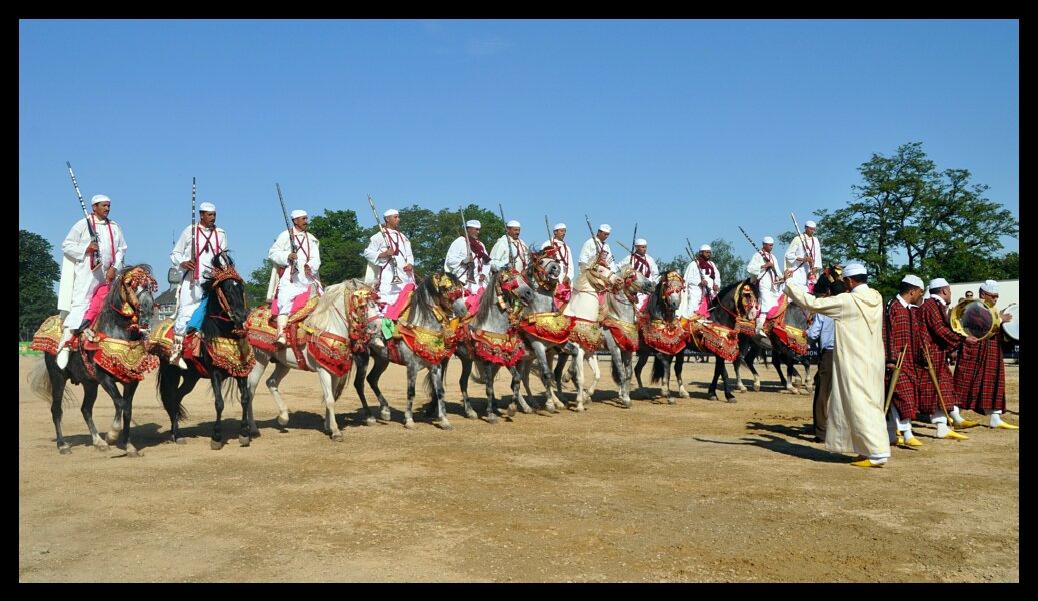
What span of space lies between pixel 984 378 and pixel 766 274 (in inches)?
247

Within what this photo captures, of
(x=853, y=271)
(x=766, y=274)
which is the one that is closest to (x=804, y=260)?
(x=766, y=274)

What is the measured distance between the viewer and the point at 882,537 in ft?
19.8

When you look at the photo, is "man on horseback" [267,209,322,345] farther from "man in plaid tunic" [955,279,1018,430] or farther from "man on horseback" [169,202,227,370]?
"man in plaid tunic" [955,279,1018,430]

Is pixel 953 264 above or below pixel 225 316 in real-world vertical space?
above

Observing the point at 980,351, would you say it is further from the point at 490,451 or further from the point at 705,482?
the point at 490,451

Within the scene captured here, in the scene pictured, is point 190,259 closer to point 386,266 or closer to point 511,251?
point 386,266

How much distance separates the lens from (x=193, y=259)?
34.8ft

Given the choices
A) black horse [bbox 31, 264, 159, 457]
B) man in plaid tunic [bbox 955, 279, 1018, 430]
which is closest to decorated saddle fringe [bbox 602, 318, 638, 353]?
man in plaid tunic [bbox 955, 279, 1018, 430]

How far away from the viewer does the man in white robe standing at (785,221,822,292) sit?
18.5 m

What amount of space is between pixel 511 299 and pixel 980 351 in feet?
23.0

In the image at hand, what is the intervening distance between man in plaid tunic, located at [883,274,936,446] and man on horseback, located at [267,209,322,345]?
7872 mm

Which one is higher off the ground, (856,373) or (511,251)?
(511,251)

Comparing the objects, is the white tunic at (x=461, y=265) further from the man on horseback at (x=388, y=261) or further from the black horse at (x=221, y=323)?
the black horse at (x=221, y=323)

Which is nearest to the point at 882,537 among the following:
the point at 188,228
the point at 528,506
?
the point at 528,506
